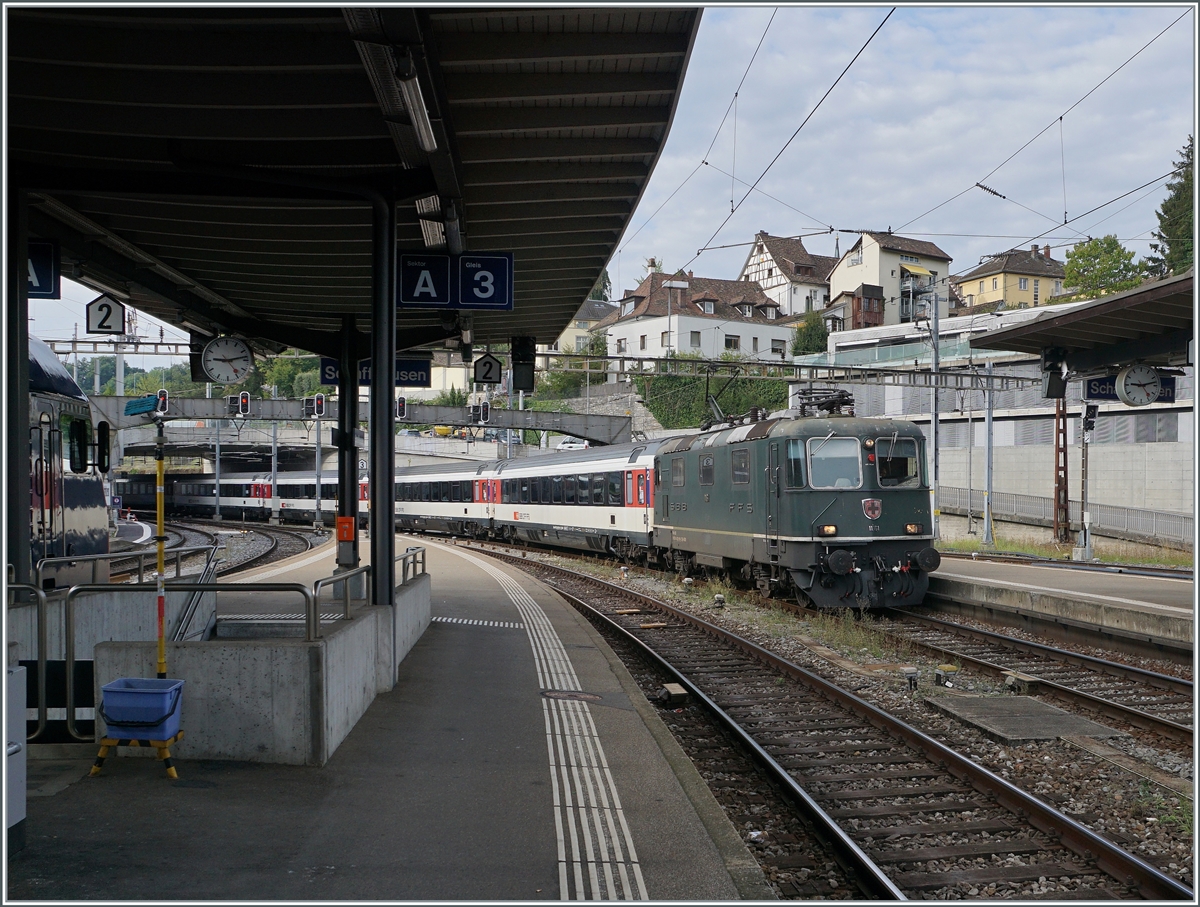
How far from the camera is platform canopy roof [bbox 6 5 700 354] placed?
21.6ft

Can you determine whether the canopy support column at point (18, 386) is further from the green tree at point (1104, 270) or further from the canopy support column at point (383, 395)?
the green tree at point (1104, 270)

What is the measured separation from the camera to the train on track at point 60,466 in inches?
424

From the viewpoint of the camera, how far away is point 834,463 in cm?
1507

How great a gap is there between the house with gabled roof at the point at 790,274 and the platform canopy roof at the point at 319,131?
67.5m

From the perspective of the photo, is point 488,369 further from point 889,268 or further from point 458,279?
point 889,268

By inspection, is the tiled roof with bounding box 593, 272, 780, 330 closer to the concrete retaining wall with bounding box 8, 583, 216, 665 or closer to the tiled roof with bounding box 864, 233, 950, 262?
the tiled roof with bounding box 864, 233, 950, 262

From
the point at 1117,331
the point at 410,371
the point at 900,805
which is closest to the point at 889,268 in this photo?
the point at 1117,331

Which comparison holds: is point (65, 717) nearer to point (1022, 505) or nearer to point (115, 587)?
point (115, 587)

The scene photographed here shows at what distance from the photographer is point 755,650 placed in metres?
12.2

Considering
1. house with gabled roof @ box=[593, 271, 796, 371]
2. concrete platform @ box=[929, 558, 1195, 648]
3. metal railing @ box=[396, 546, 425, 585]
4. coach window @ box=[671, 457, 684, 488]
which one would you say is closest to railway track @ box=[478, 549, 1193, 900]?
metal railing @ box=[396, 546, 425, 585]

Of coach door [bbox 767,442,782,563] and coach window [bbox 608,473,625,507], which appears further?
coach window [bbox 608,473,625,507]

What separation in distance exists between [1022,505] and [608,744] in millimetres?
32086

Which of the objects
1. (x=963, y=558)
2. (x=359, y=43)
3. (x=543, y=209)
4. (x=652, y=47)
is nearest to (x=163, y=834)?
(x=359, y=43)

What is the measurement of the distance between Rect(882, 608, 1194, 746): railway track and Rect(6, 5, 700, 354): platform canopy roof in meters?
6.35
